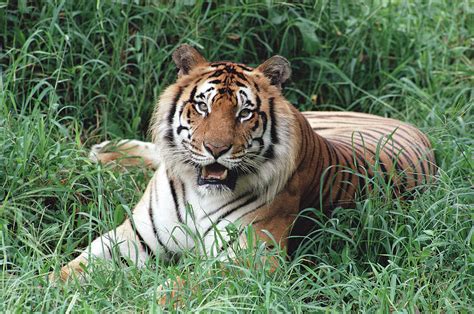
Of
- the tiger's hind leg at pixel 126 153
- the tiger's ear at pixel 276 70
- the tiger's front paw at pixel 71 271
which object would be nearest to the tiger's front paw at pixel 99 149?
the tiger's hind leg at pixel 126 153

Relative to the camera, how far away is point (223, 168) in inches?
155

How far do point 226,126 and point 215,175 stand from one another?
21cm

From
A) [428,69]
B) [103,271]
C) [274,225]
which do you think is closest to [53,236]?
[103,271]

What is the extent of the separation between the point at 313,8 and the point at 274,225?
2.02 m

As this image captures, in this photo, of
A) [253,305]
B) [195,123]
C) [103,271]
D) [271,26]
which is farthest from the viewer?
[271,26]

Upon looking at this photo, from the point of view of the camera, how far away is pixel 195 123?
394cm

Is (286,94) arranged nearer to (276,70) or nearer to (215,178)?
(276,70)

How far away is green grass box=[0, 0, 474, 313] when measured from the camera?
3590mm


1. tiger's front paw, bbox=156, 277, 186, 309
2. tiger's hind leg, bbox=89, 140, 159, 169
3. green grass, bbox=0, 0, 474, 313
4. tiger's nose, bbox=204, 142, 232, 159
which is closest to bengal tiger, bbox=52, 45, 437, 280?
tiger's nose, bbox=204, 142, 232, 159

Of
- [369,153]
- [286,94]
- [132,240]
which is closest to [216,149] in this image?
[132,240]

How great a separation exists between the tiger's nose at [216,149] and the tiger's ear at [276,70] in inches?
17.5

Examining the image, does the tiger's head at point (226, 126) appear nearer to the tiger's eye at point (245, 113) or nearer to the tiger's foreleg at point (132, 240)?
the tiger's eye at point (245, 113)

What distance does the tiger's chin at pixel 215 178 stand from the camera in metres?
3.94

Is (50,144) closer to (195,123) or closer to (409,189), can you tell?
(195,123)
